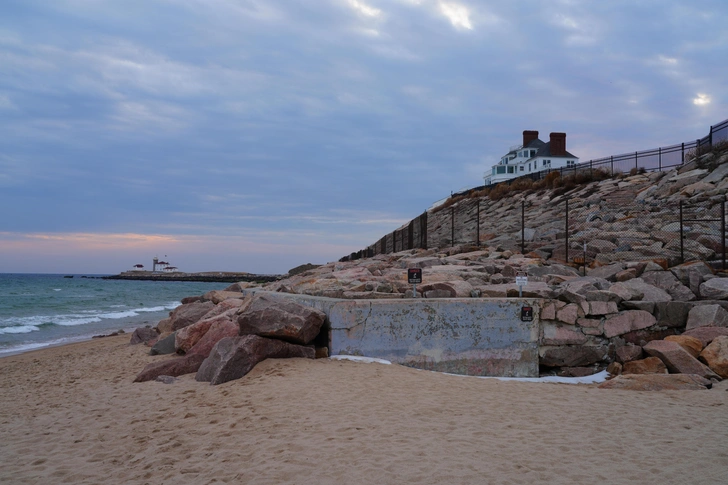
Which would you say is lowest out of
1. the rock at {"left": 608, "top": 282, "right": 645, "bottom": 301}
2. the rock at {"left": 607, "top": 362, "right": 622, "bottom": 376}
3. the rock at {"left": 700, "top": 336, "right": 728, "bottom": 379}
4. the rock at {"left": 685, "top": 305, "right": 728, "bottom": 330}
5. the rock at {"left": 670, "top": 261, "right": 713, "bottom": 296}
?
the rock at {"left": 607, "top": 362, "right": 622, "bottom": 376}

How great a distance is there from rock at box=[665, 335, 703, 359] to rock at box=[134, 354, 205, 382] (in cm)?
Result: 807

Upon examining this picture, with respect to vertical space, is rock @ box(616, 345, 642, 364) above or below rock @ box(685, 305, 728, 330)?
below

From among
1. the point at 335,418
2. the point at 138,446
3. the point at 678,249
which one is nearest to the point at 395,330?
the point at 335,418

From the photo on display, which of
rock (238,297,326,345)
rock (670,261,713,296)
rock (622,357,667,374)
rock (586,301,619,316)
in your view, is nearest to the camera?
rock (622,357,667,374)

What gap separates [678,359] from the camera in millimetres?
8367

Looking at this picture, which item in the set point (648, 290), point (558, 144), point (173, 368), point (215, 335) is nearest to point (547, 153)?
point (558, 144)

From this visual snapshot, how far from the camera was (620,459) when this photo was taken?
4910 mm

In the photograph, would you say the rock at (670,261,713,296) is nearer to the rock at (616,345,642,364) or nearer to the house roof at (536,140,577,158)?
the rock at (616,345,642,364)

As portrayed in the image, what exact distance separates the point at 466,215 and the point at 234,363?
2907 centimetres

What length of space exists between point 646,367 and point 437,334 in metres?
3.36

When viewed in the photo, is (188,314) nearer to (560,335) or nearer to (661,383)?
(560,335)

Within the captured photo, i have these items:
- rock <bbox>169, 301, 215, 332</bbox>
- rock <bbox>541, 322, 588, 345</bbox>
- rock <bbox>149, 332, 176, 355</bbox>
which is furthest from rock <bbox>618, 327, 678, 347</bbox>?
rock <bbox>169, 301, 215, 332</bbox>

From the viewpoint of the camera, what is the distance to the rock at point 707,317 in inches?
374

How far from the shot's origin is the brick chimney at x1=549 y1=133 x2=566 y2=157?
59.1 m
